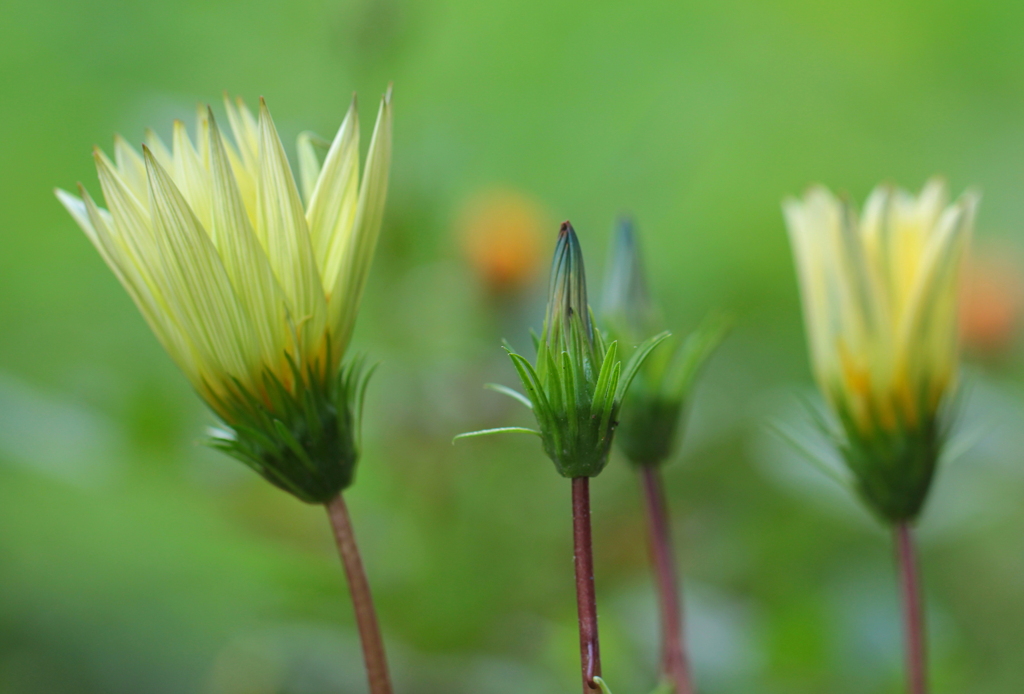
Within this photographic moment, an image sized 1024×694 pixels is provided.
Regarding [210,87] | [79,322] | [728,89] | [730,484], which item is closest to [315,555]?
[730,484]

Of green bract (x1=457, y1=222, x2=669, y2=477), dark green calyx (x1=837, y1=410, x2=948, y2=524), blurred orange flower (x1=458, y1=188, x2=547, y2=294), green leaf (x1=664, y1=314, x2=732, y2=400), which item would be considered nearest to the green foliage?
dark green calyx (x1=837, y1=410, x2=948, y2=524)

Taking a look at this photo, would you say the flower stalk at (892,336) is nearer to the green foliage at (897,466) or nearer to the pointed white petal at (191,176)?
the green foliage at (897,466)

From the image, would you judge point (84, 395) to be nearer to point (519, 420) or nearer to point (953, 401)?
point (519, 420)

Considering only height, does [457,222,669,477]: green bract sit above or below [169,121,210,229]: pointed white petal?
Result: below

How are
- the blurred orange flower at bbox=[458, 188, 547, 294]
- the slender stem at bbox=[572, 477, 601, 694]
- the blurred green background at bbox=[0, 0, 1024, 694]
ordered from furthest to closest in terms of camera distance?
1. the blurred orange flower at bbox=[458, 188, 547, 294]
2. the blurred green background at bbox=[0, 0, 1024, 694]
3. the slender stem at bbox=[572, 477, 601, 694]

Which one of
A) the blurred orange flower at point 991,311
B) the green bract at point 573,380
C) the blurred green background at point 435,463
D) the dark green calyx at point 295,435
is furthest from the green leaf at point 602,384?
the blurred orange flower at point 991,311

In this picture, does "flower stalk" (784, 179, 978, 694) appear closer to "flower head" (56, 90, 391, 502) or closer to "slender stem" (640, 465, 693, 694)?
"slender stem" (640, 465, 693, 694)
